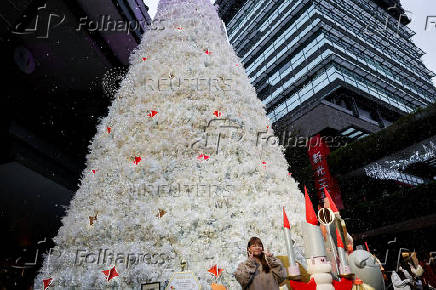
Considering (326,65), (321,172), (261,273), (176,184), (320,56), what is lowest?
(261,273)

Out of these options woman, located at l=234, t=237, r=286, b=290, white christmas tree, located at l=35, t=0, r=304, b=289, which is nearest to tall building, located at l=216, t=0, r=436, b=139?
white christmas tree, located at l=35, t=0, r=304, b=289

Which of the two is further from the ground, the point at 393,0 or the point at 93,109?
the point at 393,0

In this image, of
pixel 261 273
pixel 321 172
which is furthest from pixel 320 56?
pixel 261 273

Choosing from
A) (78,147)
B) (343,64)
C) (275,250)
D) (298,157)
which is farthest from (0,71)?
(343,64)

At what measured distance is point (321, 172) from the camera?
13297 mm

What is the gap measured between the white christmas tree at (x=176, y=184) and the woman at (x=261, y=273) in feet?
1.98

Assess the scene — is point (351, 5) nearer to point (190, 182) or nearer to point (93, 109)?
point (93, 109)

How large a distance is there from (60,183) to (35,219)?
2.44 m

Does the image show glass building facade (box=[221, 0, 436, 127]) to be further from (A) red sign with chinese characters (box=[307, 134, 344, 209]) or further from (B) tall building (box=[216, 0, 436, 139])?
(A) red sign with chinese characters (box=[307, 134, 344, 209])

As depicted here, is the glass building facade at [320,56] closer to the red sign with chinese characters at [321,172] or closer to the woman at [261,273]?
the red sign with chinese characters at [321,172]

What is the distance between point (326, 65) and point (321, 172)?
39.5ft

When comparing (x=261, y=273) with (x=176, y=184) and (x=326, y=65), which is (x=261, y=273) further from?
(x=326, y=65)

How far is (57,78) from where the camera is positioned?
7.88 m

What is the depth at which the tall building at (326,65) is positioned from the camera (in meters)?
20.2
